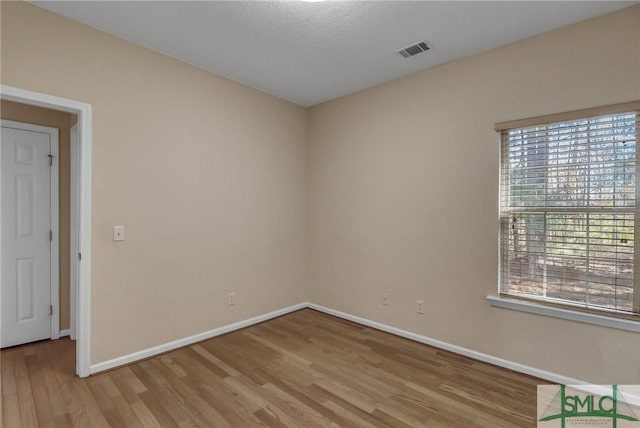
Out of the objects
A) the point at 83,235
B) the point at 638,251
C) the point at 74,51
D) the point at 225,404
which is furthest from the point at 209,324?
the point at 638,251

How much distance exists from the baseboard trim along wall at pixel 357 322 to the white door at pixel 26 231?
1.18 metres

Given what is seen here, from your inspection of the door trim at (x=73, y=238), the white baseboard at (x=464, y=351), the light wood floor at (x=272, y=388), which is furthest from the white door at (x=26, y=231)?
the white baseboard at (x=464, y=351)

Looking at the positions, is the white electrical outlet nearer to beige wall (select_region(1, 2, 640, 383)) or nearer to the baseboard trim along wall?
beige wall (select_region(1, 2, 640, 383))

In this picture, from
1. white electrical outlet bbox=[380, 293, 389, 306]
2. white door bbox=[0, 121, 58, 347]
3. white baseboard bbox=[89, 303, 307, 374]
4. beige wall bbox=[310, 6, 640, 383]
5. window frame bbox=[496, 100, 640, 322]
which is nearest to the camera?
window frame bbox=[496, 100, 640, 322]

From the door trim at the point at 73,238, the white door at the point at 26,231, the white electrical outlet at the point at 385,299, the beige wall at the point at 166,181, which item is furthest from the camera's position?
the white electrical outlet at the point at 385,299

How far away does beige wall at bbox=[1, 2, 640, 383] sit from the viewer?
2254 mm

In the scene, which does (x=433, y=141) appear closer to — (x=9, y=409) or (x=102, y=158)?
(x=102, y=158)

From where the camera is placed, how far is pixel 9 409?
1991mm

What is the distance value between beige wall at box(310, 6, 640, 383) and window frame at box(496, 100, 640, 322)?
2.1 inches

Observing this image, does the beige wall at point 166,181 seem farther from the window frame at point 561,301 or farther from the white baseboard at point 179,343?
the window frame at point 561,301

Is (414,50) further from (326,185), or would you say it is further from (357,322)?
(357,322)

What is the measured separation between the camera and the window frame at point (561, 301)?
82.4 inches

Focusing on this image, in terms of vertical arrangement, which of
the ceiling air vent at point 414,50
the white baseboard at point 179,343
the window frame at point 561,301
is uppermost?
the ceiling air vent at point 414,50
